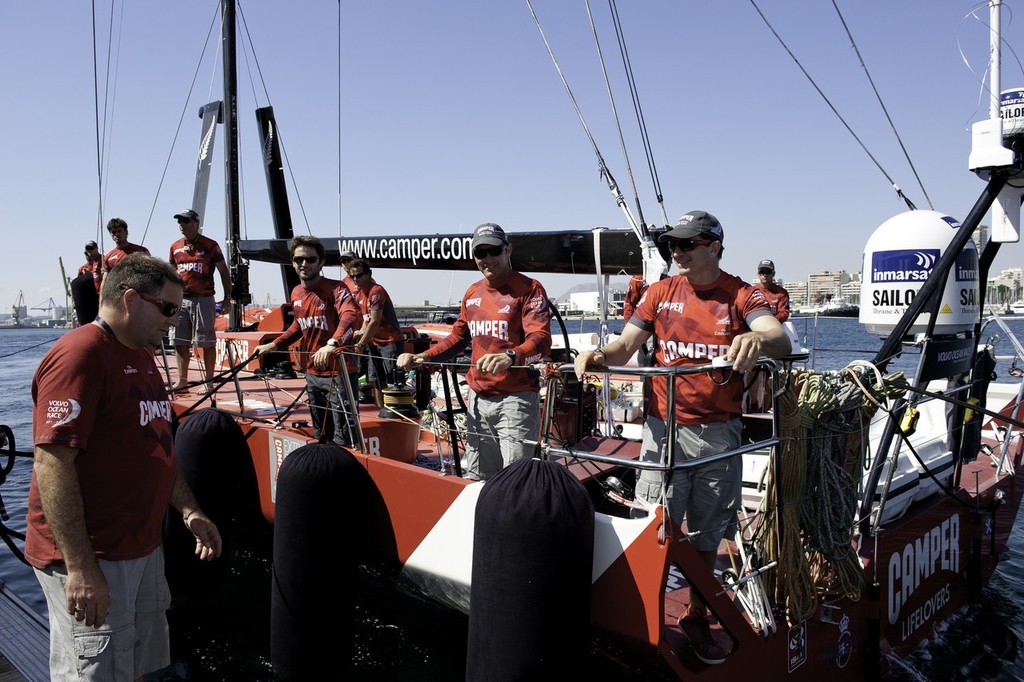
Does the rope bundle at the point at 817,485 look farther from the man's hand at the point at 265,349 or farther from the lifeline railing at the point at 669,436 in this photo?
the man's hand at the point at 265,349

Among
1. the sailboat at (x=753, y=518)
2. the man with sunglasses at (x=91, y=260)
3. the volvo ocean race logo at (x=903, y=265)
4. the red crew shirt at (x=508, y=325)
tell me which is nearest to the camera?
the sailboat at (x=753, y=518)

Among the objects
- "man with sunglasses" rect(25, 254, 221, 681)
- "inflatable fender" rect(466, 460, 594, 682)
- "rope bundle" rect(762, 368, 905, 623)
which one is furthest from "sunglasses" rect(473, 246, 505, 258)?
"man with sunglasses" rect(25, 254, 221, 681)

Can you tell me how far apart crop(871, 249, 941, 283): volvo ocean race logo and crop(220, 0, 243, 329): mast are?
8.34m

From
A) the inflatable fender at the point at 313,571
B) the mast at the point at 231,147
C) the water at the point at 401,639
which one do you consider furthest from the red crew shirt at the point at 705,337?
the mast at the point at 231,147

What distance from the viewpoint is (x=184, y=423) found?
512 centimetres

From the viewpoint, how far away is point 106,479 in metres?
2.35

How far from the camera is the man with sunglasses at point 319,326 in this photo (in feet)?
16.6

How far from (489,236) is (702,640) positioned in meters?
2.29

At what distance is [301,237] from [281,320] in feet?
11.1

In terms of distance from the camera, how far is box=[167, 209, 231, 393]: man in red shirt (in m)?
7.15

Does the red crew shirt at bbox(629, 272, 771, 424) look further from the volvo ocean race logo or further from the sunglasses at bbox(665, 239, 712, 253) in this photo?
the volvo ocean race logo

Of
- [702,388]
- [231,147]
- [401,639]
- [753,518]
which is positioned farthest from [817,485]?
[231,147]

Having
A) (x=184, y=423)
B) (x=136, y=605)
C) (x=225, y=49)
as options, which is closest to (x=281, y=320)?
(x=184, y=423)

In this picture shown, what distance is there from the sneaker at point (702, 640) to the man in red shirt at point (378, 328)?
146 inches
